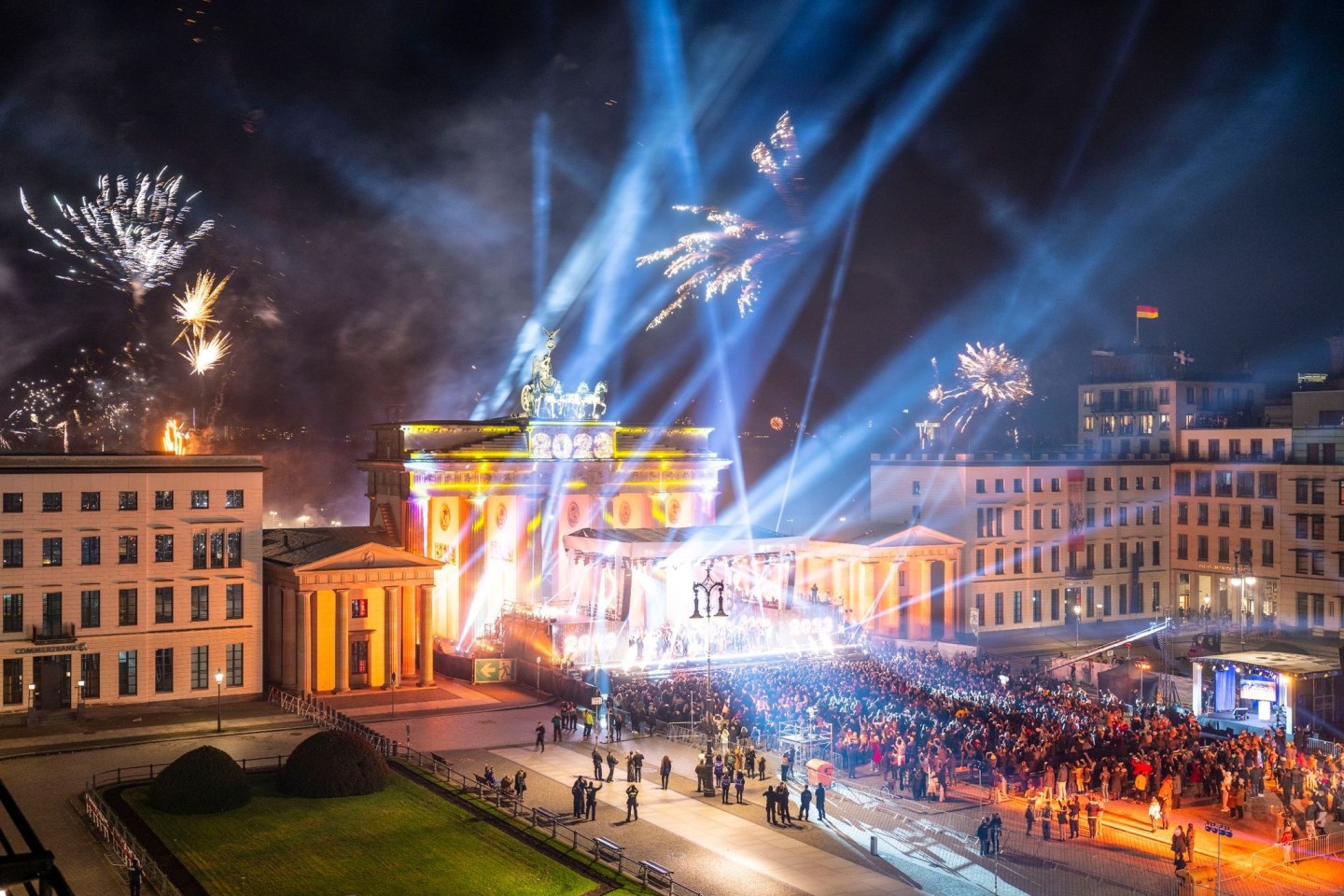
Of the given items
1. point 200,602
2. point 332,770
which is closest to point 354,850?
point 332,770

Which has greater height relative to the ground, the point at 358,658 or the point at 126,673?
the point at 126,673

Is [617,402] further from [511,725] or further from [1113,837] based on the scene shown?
[1113,837]

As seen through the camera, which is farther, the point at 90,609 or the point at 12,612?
the point at 90,609

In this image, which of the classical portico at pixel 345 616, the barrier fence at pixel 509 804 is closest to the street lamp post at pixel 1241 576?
the classical portico at pixel 345 616

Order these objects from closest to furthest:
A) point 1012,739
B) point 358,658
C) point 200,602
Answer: point 1012,739 → point 200,602 → point 358,658

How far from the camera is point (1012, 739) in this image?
3759 cm

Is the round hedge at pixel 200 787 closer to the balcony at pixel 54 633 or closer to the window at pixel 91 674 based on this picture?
the balcony at pixel 54 633

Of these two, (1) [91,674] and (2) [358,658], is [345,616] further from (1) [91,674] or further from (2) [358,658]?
(1) [91,674]

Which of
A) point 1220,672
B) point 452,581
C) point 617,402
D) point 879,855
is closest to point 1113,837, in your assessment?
point 879,855

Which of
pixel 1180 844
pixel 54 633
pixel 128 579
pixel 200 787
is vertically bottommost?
pixel 200 787

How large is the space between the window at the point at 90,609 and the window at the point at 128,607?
72cm

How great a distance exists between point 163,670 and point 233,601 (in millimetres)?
3928

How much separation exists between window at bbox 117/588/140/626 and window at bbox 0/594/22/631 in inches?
139

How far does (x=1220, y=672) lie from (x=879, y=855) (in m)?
21.1
